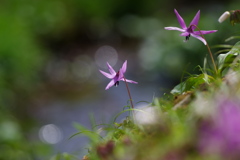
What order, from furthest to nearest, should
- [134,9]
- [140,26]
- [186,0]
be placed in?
[186,0] → [134,9] → [140,26]

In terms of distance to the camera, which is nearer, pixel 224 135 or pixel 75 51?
pixel 224 135

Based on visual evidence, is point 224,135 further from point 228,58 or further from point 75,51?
point 75,51

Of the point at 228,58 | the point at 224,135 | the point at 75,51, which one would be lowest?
the point at 224,135

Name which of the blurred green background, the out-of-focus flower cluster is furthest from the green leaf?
the blurred green background

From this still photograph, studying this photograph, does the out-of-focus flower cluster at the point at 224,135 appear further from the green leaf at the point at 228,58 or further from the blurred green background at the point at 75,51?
the blurred green background at the point at 75,51

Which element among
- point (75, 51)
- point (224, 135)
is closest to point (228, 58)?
point (224, 135)

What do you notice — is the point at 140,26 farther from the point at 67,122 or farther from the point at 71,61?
the point at 67,122

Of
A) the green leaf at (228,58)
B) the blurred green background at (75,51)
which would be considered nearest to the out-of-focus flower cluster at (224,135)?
the green leaf at (228,58)

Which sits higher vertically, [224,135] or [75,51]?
[75,51]

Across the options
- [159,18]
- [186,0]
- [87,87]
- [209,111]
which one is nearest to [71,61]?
[87,87]
